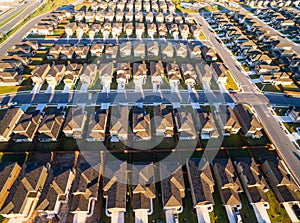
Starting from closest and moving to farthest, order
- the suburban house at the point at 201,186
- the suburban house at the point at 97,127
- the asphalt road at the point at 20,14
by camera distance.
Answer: the suburban house at the point at 201,186 < the suburban house at the point at 97,127 < the asphalt road at the point at 20,14

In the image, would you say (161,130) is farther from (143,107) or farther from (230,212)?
(230,212)

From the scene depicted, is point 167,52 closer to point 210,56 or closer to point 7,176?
point 210,56

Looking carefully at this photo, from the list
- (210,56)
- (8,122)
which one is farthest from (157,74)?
(8,122)

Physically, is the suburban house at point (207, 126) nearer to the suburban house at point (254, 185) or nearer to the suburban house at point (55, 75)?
the suburban house at point (254, 185)

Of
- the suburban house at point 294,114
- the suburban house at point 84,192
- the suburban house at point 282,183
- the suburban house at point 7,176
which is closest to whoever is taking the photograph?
the suburban house at point 84,192

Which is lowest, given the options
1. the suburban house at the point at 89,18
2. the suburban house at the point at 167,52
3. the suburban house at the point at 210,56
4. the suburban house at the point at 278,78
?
the suburban house at the point at 278,78

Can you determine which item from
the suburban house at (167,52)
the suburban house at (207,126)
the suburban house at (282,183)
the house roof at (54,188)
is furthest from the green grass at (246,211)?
the suburban house at (167,52)
